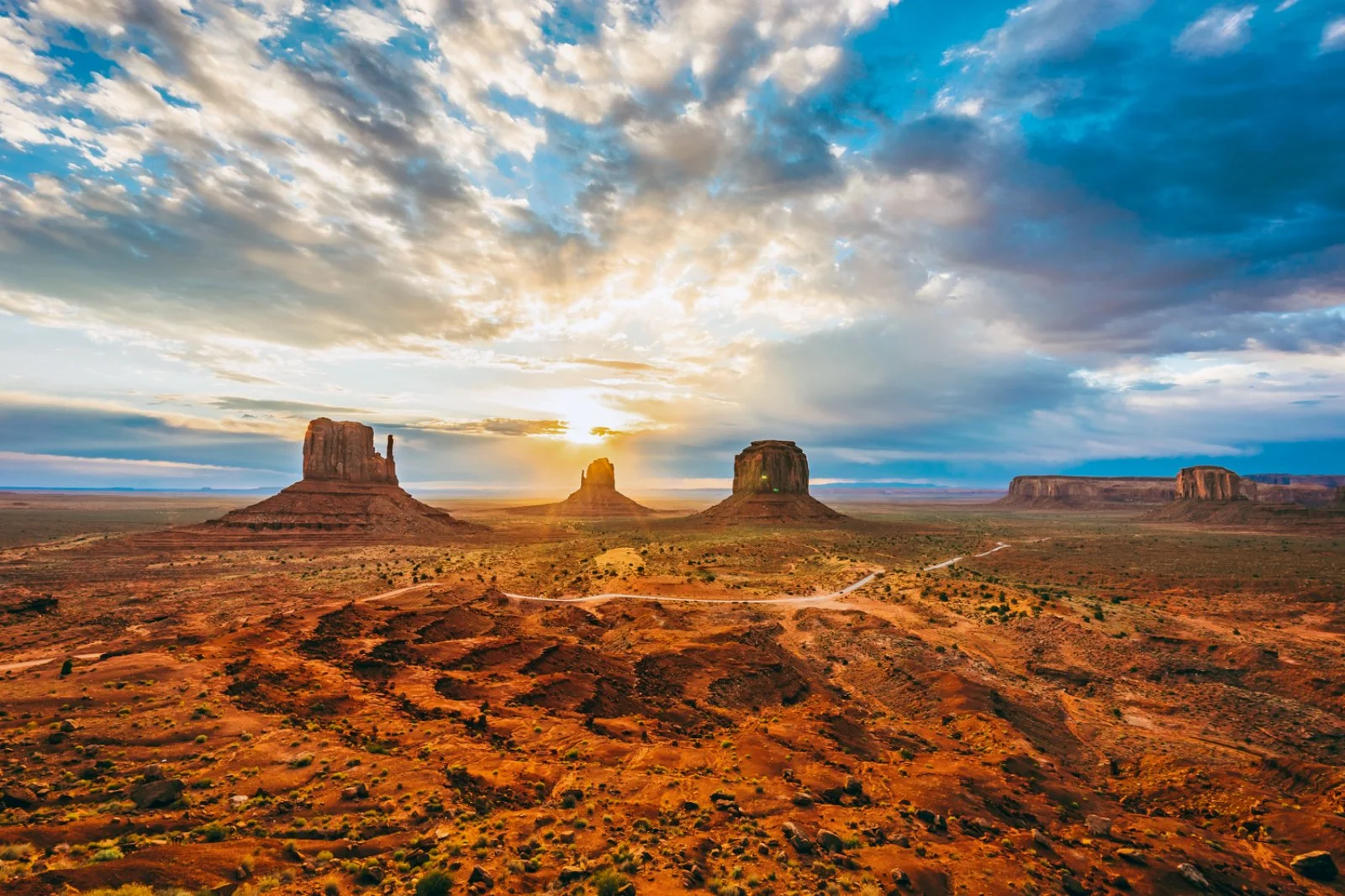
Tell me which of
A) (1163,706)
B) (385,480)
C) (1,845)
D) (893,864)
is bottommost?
(1163,706)

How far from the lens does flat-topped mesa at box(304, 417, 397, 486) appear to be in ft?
377

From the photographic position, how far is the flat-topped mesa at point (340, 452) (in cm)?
11488

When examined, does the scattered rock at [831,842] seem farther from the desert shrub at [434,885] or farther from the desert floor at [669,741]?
the desert shrub at [434,885]

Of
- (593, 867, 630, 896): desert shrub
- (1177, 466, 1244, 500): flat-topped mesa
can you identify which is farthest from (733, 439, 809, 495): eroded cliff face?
(593, 867, 630, 896): desert shrub

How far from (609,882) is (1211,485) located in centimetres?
22498

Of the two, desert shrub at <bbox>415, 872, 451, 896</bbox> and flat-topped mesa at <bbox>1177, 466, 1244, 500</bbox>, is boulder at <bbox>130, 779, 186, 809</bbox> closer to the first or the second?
desert shrub at <bbox>415, 872, 451, 896</bbox>

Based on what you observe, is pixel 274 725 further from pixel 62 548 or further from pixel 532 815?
pixel 62 548

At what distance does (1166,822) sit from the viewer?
16.9 metres

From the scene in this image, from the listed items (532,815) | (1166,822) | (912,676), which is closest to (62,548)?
(532,815)

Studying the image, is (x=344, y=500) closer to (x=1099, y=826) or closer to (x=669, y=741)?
(x=669, y=741)

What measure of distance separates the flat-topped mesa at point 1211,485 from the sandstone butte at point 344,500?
217361mm

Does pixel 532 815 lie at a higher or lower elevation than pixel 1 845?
lower

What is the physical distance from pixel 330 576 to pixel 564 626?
36085 millimetres

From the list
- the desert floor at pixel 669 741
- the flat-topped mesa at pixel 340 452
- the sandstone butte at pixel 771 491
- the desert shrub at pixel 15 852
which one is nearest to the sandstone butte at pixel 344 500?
the flat-topped mesa at pixel 340 452
